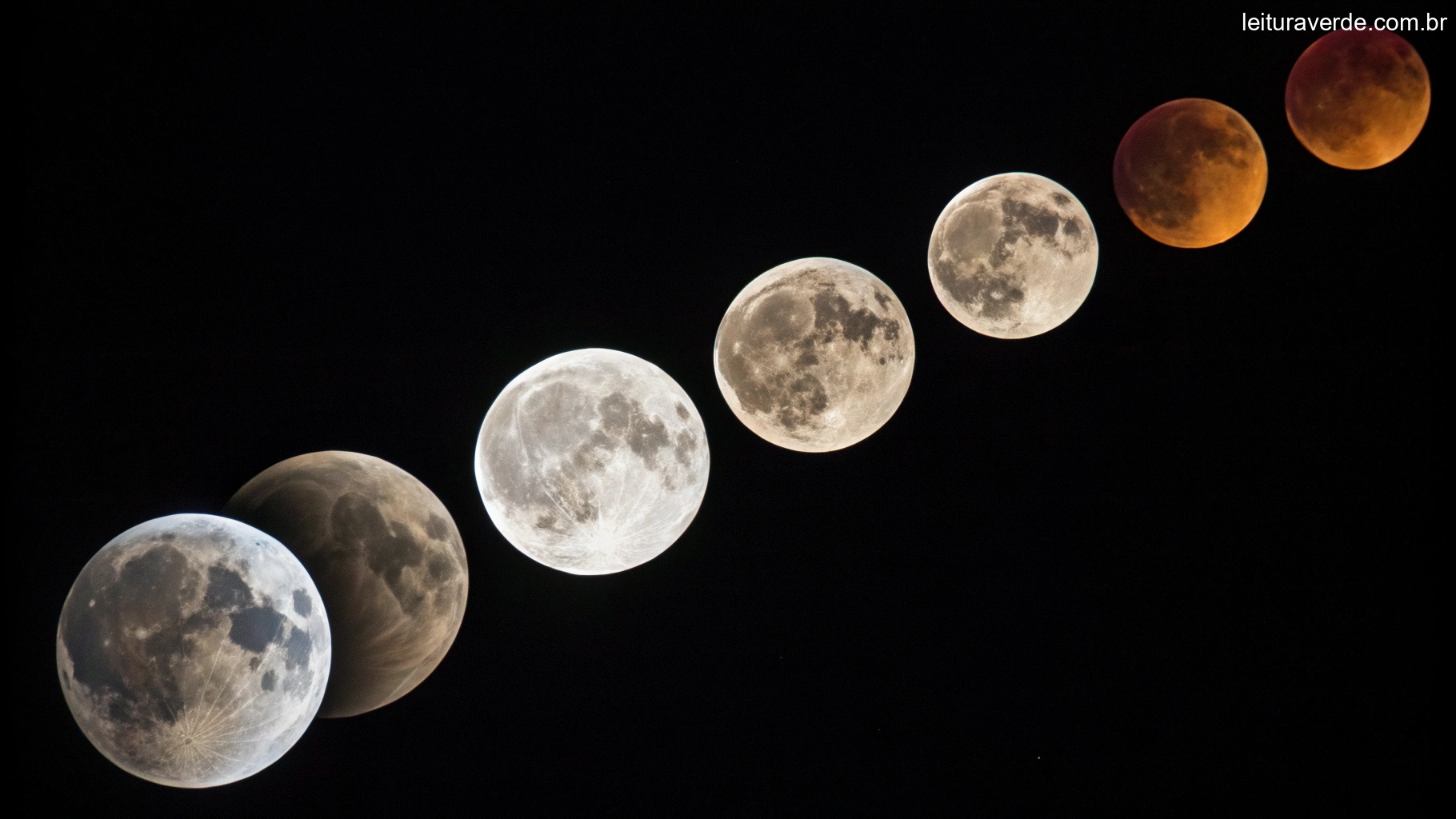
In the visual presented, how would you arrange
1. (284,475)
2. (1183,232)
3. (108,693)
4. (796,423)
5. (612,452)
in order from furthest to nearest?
(1183,232)
(796,423)
(284,475)
(612,452)
(108,693)

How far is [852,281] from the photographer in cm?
633

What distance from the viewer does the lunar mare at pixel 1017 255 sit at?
6.37 metres

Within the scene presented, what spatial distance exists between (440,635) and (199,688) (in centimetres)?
183

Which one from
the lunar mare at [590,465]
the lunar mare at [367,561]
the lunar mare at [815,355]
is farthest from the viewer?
the lunar mare at [815,355]

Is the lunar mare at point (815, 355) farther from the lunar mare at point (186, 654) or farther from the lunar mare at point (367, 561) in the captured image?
the lunar mare at point (186, 654)

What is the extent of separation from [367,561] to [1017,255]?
4.98 meters

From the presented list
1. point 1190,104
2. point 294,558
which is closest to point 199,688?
point 294,558

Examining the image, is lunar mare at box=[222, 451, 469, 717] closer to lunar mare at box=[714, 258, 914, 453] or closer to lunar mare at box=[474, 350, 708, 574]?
lunar mare at box=[474, 350, 708, 574]

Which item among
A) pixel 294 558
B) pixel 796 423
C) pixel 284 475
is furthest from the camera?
pixel 796 423

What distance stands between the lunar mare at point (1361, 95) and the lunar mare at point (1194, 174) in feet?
3.73

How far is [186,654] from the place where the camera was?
409cm

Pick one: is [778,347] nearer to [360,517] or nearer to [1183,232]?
[360,517]

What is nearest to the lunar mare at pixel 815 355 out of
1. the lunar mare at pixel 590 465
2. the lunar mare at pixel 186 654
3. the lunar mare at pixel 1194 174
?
the lunar mare at pixel 590 465

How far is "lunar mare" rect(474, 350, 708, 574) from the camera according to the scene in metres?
5.32
